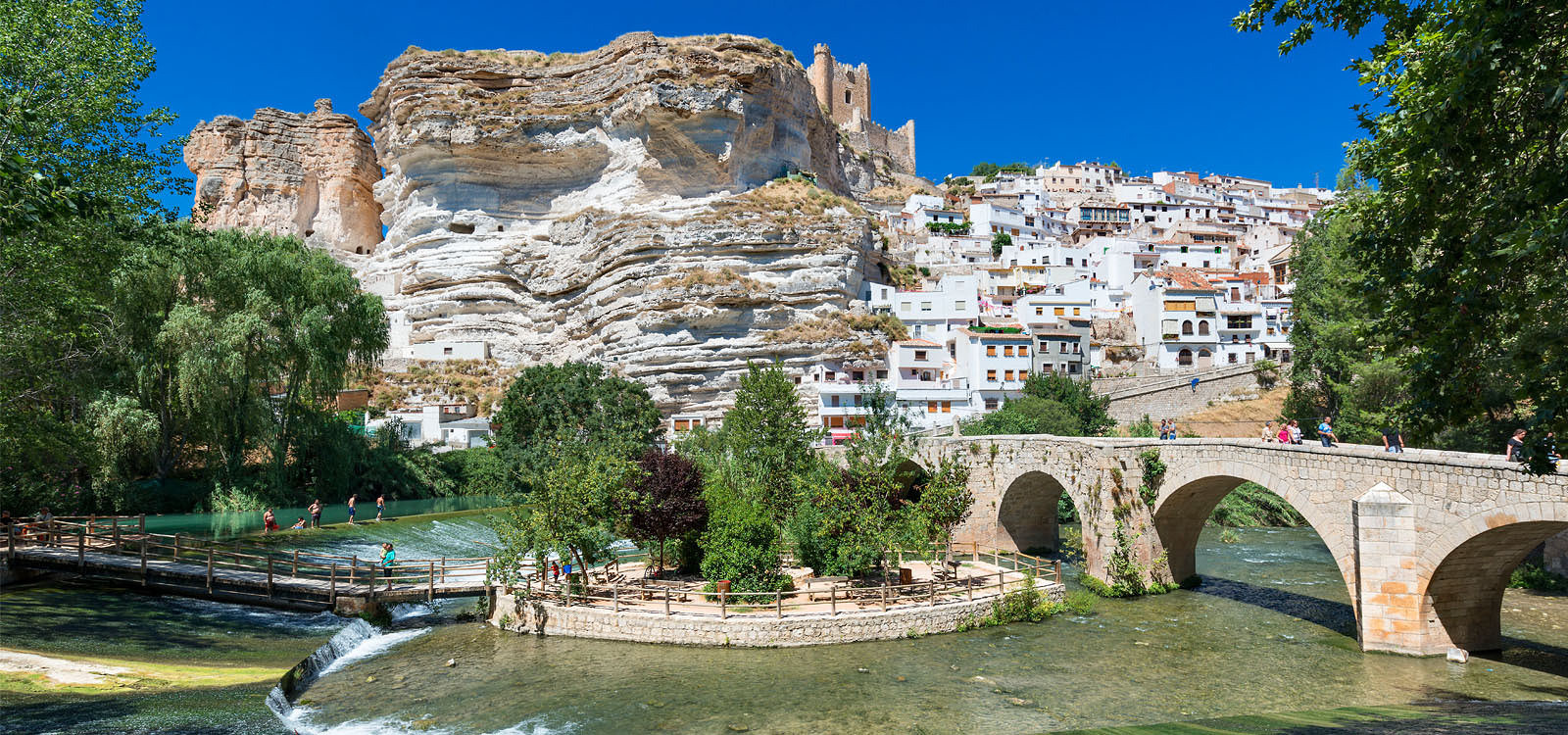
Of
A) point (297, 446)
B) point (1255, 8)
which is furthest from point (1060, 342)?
point (1255, 8)

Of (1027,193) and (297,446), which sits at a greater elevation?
(1027,193)

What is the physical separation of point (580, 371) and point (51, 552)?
2500cm

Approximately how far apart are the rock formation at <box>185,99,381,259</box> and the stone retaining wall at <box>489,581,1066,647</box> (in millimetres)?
71032

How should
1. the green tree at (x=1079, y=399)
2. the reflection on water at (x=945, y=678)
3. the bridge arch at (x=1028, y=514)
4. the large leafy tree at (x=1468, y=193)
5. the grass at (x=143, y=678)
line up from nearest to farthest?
the large leafy tree at (x=1468, y=193)
the grass at (x=143, y=678)
the reflection on water at (x=945, y=678)
the bridge arch at (x=1028, y=514)
the green tree at (x=1079, y=399)

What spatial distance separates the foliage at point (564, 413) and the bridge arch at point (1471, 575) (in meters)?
29.8

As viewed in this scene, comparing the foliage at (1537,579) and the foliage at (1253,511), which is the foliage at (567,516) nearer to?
the foliage at (1537,579)

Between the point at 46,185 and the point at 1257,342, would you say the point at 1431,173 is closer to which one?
the point at 46,185

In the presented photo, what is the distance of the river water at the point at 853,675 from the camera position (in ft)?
40.7

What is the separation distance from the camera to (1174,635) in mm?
17156

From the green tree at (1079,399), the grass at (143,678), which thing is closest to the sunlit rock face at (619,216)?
the green tree at (1079,399)

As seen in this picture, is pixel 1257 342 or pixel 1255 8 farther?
pixel 1257 342

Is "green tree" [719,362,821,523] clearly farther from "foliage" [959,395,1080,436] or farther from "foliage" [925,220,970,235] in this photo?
"foliage" [925,220,970,235]

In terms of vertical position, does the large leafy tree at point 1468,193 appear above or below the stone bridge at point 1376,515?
above

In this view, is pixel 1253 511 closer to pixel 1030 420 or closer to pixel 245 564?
pixel 1030 420
